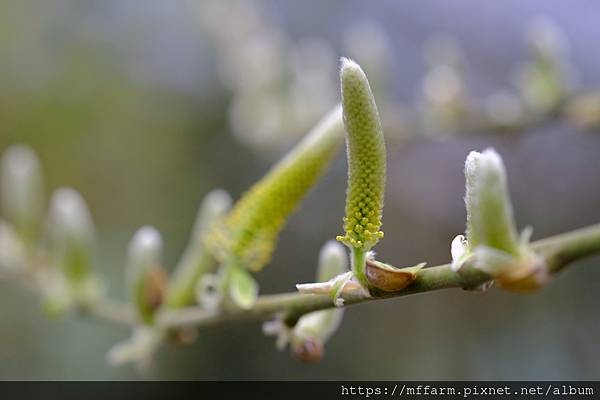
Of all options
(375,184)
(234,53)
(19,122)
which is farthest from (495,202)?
(19,122)

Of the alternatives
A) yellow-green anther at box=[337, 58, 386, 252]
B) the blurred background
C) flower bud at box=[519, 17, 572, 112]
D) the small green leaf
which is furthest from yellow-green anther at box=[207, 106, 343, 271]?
flower bud at box=[519, 17, 572, 112]

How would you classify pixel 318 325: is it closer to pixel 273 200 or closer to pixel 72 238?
pixel 273 200

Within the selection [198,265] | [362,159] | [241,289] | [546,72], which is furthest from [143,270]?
[546,72]

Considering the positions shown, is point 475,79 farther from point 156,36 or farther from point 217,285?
point 217,285

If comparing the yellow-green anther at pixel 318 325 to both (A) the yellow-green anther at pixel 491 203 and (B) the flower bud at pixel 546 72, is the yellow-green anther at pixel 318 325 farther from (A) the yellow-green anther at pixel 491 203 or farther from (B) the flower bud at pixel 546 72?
(B) the flower bud at pixel 546 72

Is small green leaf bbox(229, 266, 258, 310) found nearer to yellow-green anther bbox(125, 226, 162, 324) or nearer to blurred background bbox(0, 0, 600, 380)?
yellow-green anther bbox(125, 226, 162, 324)
